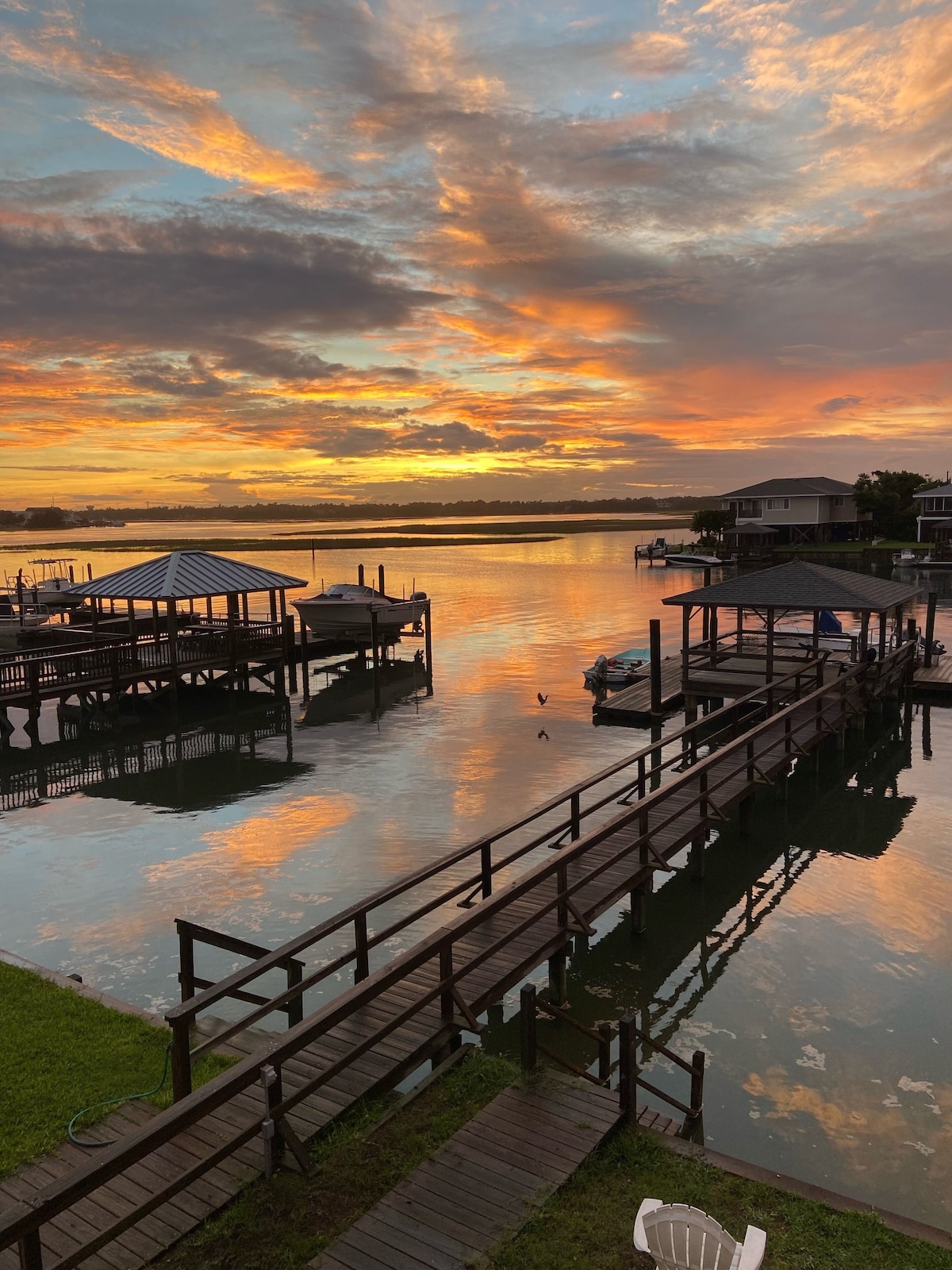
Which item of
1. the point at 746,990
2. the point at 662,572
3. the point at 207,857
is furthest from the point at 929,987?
the point at 662,572

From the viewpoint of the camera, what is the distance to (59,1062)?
27.5ft

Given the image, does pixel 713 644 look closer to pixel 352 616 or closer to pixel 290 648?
pixel 290 648

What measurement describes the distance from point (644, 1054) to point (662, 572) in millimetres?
81316

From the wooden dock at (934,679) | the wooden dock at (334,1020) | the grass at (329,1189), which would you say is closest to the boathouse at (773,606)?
the wooden dock at (934,679)

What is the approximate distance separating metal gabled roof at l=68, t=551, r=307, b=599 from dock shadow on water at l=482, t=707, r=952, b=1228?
2068cm

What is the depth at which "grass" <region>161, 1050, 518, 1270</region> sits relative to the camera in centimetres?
557

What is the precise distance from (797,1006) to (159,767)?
17.9 m

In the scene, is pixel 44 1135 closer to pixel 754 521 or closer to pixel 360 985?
pixel 360 985

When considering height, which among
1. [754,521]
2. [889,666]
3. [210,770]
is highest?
[754,521]

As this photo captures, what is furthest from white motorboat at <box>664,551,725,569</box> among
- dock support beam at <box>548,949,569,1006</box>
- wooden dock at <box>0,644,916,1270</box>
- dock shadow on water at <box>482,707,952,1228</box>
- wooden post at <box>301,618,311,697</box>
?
dock support beam at <box>548,949,569,1006</box>

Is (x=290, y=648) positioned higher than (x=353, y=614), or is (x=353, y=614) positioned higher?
(x=353, y=614)

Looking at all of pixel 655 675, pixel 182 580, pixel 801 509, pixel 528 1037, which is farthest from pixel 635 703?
pixel 801 509

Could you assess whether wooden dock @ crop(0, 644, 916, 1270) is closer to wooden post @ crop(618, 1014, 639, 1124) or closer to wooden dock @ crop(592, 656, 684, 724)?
wooden post @ crop(618, 1014, 639, 1124)

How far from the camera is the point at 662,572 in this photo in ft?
290
